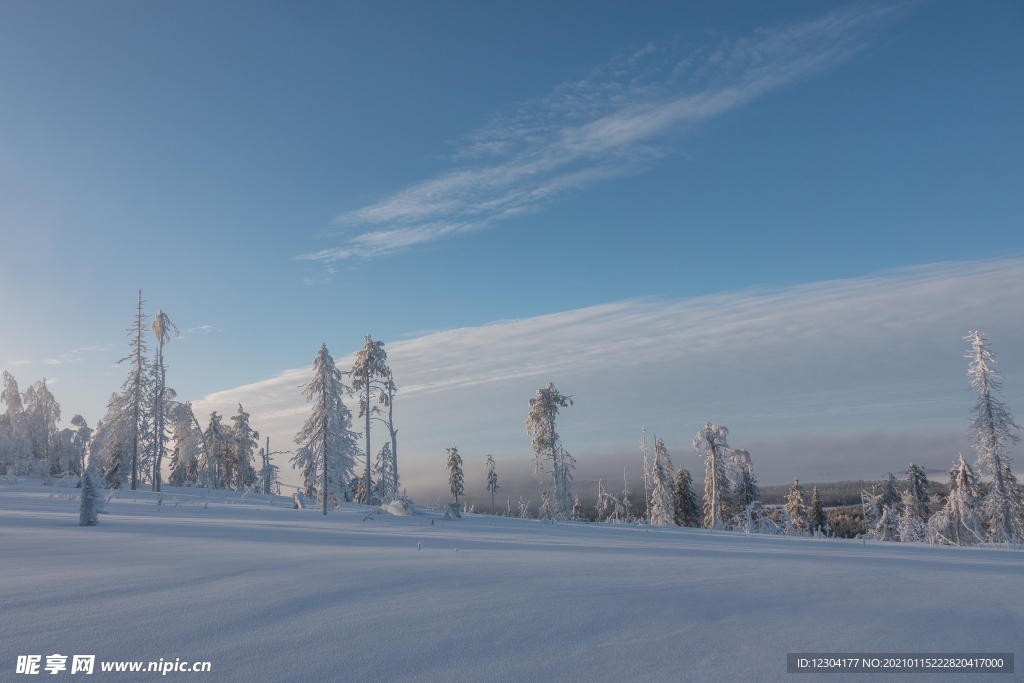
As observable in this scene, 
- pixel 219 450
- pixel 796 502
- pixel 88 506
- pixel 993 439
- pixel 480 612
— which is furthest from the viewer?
pixel 219 450

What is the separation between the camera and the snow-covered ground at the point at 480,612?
3.66m

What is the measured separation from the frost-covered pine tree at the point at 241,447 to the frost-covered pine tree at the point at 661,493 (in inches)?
1743

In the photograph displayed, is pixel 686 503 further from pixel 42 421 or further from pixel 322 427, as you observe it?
pixel 42 421

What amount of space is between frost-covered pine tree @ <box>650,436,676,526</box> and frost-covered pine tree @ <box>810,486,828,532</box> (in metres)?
14.3

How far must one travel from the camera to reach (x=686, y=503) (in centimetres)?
5784

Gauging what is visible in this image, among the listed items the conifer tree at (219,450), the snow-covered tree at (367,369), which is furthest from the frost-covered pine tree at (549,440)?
the conifer tree at (219,450)

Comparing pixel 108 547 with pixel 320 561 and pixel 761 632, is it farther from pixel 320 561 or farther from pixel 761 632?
pixel 761 632

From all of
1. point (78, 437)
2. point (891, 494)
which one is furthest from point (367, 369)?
point (891, 494)

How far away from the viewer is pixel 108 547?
788cm

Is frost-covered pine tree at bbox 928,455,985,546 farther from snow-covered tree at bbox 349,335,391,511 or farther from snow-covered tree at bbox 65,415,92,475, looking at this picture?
snow-covered tree at bbox 65,415,92,475

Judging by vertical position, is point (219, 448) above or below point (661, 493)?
above

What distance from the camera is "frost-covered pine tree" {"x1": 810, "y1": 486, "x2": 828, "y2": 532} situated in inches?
2214

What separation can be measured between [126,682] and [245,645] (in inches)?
28.4

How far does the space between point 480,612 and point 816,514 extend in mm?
A: 63822
